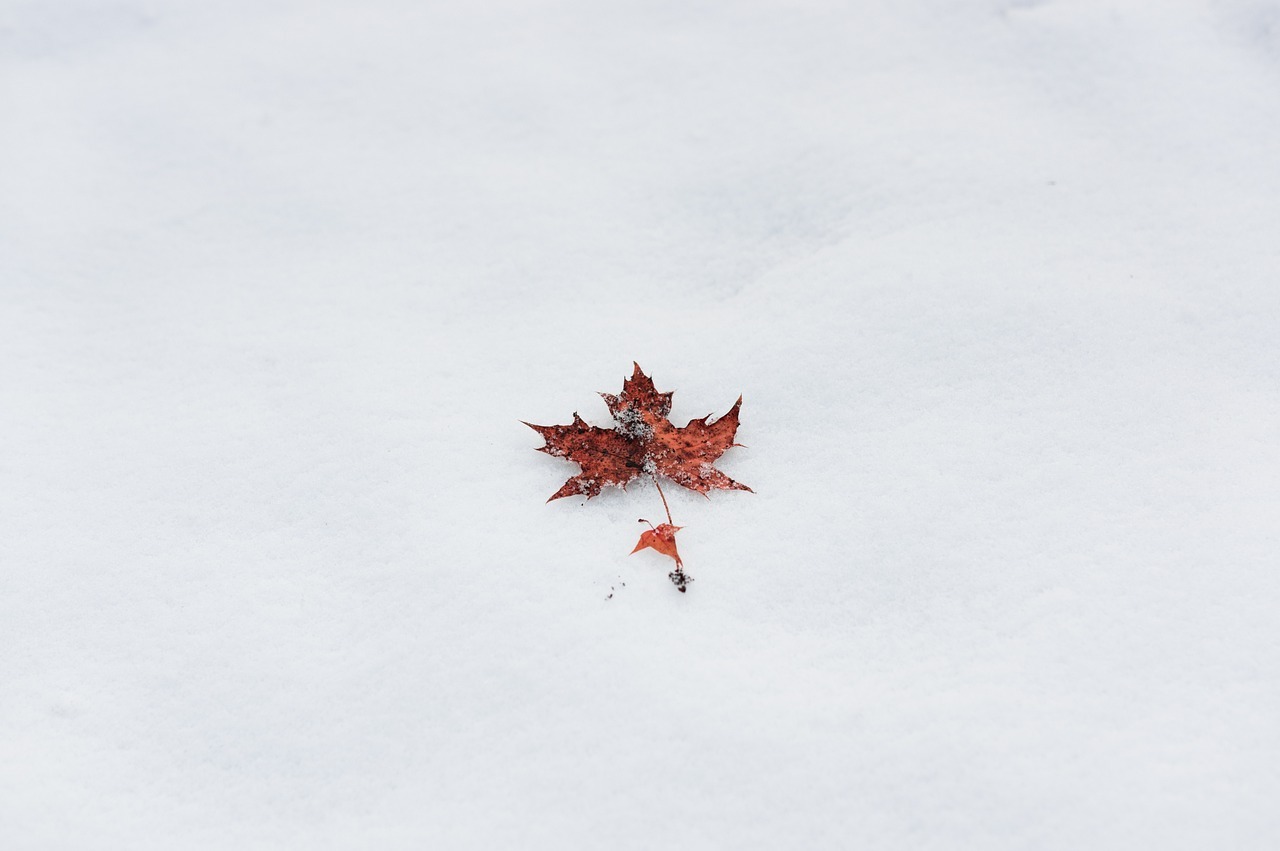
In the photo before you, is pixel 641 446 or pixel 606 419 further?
pixel 606 419

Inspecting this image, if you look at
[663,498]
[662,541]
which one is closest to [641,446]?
[663,498]

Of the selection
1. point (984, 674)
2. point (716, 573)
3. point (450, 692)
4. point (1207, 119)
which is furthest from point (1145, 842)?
point (1207, 119)

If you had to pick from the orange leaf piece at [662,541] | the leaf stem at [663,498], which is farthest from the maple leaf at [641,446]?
the orange leaf piece at [662,541]

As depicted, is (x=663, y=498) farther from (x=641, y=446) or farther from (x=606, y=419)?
(x=606, y=419)

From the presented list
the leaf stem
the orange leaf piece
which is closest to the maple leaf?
the leaf stem

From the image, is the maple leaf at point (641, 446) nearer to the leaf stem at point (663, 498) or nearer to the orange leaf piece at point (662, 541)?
the leaf stem at point (663, 498)

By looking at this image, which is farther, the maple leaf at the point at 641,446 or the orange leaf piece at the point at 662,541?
the maple leaf at the point at 641,446
